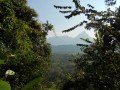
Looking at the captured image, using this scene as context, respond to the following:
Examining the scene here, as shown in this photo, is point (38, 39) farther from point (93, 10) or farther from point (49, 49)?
point (93, 10)

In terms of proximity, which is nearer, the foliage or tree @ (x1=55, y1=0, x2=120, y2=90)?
the foliage

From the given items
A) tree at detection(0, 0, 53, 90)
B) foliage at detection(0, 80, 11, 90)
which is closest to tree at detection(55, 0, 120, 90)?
foliage at detection(0, 80, 11, 90)

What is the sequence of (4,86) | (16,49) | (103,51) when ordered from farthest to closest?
1. (16,49)
2. (103,51)
3. (4,86)

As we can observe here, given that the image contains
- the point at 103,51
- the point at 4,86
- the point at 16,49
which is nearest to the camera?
the point at 4,86

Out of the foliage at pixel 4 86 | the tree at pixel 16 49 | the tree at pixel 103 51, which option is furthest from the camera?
the tree at pixel 16 49

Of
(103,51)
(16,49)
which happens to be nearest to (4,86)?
(103,51)

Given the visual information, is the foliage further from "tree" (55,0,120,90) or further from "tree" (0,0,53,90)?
→ "tree" (0,0,53,90)

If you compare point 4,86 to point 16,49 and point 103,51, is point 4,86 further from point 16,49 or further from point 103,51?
point 16,49

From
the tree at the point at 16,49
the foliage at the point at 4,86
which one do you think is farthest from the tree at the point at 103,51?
the tree at the point at 16,49

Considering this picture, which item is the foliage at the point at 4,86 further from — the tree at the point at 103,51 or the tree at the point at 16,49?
the tree at the point at 16,49

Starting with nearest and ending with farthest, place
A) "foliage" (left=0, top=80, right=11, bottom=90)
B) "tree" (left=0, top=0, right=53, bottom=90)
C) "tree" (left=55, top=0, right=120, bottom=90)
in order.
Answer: "foliage" (left=0, top=80, right=11, bottom=90) → "tree" (left=55, top=0, right=120, bottom=90) → "tree" (left=0, top=0, right=53, bottom=90)

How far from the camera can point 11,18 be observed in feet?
72.4

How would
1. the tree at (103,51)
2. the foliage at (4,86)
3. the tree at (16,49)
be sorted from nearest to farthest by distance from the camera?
1. the foliage at (4,86)
2. the tree at (103,51)
3. the tree at (16,49)

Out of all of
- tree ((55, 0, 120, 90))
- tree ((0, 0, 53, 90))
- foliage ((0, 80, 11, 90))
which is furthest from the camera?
tree ((0, 0, 53, 90))
